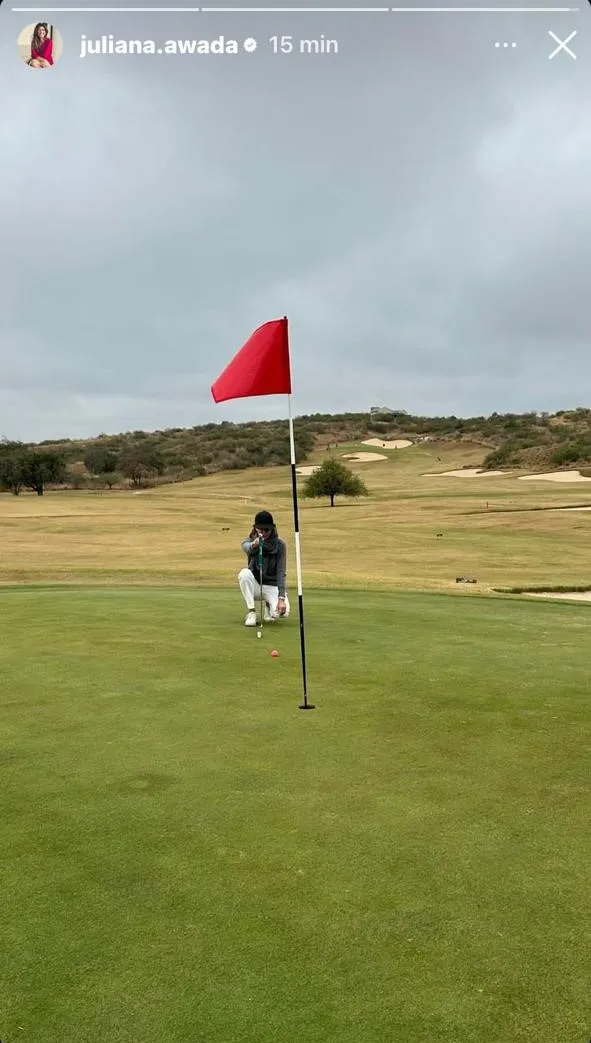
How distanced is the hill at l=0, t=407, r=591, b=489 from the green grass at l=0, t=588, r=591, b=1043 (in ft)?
256

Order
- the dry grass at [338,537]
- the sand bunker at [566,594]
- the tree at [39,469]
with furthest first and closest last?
the tree at [39,469], the dry grass at [338,537], the sand bunker at [566,594]

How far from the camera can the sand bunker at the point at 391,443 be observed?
362 feet

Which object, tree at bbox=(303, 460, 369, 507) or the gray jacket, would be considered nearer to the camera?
the gray jacket

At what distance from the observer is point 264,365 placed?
24.0ft

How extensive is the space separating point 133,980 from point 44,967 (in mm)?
341

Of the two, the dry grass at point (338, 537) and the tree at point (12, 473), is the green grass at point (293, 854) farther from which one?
the tree at point (12, 473)

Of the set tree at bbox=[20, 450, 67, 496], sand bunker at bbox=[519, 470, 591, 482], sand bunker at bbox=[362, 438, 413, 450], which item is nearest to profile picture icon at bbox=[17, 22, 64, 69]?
sand bunker at bbox=[519, 470, 591, 482]

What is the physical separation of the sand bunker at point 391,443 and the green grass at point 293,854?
103314mm

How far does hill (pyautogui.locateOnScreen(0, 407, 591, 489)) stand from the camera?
8756 cm

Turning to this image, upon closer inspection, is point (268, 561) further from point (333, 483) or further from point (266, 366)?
Answer: point (333, 483)

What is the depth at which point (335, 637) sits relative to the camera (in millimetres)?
9469

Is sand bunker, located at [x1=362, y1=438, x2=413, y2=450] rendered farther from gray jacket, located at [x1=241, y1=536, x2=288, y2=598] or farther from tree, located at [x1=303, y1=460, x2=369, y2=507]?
gray jacket, located at [x1=241, y1=536, x2=288, y2=598]

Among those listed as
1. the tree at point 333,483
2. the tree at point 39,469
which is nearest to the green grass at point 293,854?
the tree at point 333,483

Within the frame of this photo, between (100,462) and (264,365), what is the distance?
9505 cm
